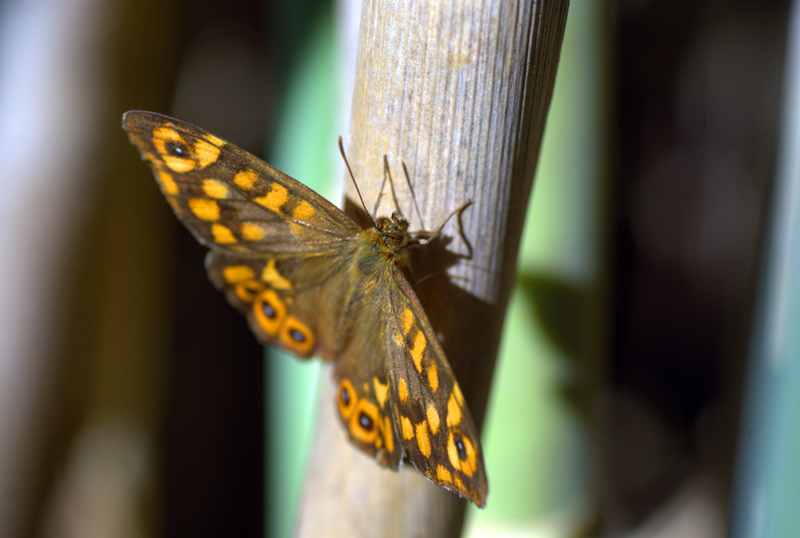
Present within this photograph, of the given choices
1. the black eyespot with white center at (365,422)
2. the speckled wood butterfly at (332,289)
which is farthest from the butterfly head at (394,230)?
the black eyespot with white center at (365,422)

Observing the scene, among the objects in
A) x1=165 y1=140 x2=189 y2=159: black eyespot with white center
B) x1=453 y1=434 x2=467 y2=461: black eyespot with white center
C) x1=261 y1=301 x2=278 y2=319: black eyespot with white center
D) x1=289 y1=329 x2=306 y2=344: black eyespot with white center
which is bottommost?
x1=453 y1=434 x2=467 y2=461: black eyespot with white center

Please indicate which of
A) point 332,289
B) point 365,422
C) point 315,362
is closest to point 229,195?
point 332,289

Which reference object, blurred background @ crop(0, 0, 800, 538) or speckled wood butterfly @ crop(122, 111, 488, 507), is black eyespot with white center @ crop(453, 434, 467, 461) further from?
blurred background @ crop(0, 0, 800, 538)

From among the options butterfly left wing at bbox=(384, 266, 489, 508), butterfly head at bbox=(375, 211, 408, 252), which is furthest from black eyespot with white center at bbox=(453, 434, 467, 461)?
butterfly head at bbox=(375, 211, 408, 252)

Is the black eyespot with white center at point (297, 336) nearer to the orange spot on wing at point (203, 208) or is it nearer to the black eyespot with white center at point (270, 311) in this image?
the black eyespot with white center at point (270, 311)

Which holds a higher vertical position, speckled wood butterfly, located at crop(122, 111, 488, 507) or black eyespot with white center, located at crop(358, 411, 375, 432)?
speckled wood butterfly, located at crop(122, 111, 488, 507)

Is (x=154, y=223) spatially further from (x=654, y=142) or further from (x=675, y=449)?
(x=675, y=449)

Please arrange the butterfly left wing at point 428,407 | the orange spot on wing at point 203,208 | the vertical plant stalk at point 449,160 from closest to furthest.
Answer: the vertical plant stalk at point 449,160
the butterfly left wing at point 428,407
the orange spot on wing at point 203,208

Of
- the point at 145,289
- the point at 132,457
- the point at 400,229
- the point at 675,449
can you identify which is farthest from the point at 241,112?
the point at 675,449
